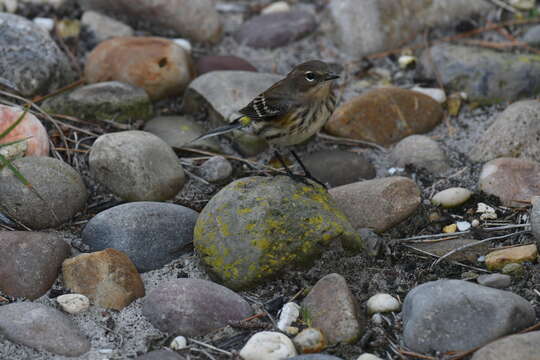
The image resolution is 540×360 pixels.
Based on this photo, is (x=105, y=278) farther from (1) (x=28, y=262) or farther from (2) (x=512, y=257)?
(2) (x=512, y=257)

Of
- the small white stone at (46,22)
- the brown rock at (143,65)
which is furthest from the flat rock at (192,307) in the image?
the small white stone at (46,22)

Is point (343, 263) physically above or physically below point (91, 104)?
below

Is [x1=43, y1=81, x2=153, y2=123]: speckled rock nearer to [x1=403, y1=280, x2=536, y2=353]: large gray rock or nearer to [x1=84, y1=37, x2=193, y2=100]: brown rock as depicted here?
[x1=84, y1=37, x2=193, y2=100]: brown rock

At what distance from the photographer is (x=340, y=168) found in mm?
A: 5141

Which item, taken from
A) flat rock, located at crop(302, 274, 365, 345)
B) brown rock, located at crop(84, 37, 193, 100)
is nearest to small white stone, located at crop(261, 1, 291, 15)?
brown rock, located at crop(84, 37, 193, 100)

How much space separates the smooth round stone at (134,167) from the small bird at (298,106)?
76 centimetres

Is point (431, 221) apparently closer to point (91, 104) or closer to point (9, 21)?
point (91, 104)

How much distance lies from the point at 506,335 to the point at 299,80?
2145mm

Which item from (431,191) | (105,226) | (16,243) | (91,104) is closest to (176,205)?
(105,226)

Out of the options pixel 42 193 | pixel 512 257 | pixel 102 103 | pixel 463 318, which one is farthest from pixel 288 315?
pixel 102 103

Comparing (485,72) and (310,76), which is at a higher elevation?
(310,76)

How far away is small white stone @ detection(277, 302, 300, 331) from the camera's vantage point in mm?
3648

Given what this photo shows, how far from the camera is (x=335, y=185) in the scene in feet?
16.7

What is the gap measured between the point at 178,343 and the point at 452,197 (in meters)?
2.20
